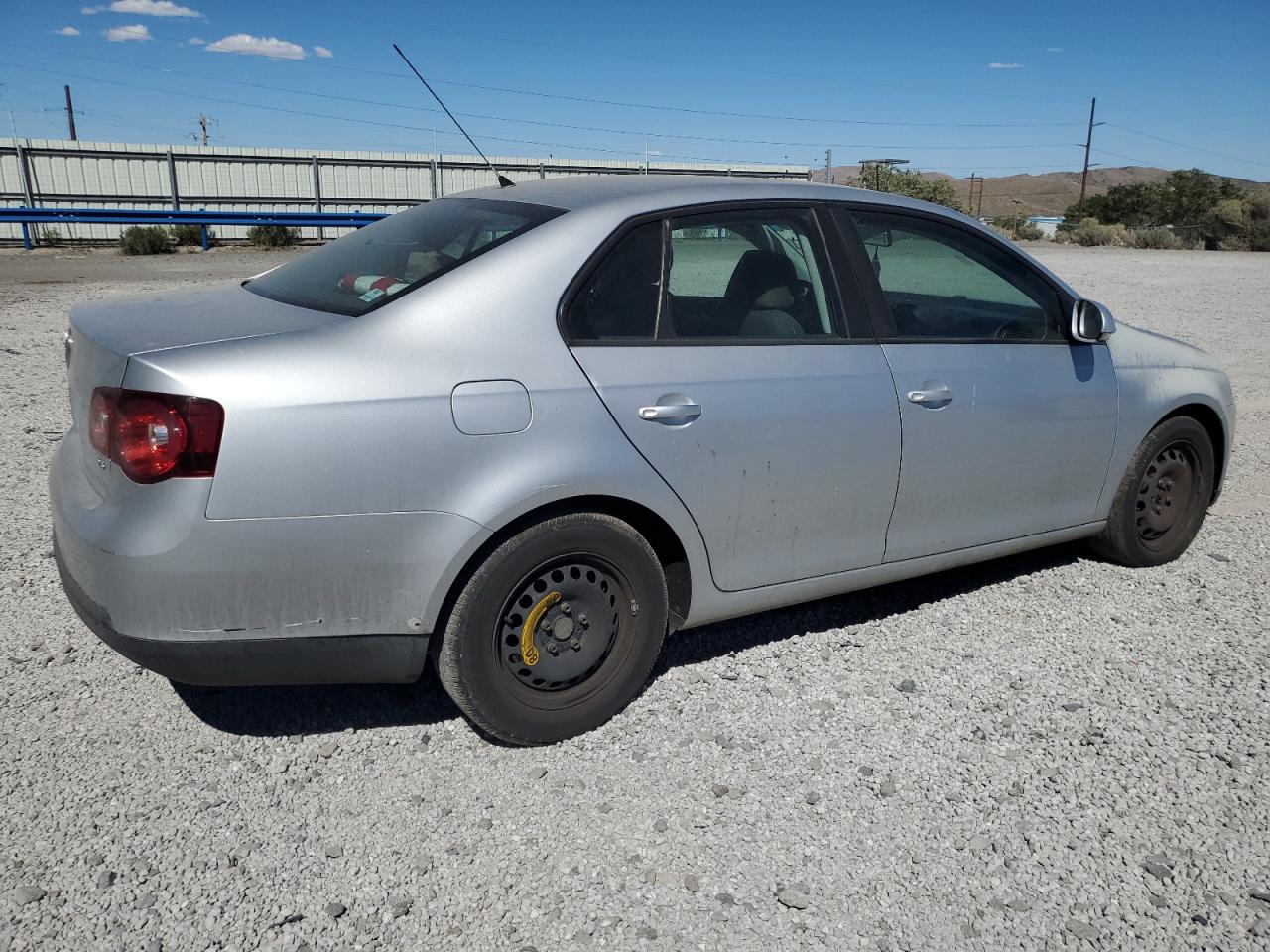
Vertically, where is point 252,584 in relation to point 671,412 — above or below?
below

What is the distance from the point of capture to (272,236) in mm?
26781

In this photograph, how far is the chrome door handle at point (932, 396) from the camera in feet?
12.5

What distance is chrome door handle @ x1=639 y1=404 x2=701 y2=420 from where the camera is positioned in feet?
10.7

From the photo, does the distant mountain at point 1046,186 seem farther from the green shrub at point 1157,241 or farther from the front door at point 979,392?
the front door at point 979,392

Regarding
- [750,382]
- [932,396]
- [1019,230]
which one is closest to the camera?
[750,382]

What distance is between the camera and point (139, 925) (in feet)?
8.20

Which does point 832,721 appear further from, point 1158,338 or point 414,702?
point 1158,338

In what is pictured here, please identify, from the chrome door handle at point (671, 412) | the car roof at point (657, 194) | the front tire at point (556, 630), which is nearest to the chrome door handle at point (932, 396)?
the car roof at point (657, 194)

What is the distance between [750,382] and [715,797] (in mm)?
1317

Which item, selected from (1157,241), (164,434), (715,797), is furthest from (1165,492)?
(1157,241)

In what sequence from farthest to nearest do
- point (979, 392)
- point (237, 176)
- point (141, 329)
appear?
point (237, 176)
point (979, 392)
point (141, 329)

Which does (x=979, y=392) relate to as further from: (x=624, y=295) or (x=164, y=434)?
(x=164, y=434)

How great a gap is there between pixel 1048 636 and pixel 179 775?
322cm

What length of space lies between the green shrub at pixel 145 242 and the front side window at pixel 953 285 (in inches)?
934
